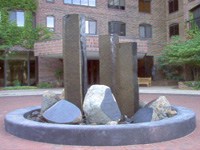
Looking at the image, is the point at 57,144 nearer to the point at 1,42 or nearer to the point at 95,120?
the point at 95,120

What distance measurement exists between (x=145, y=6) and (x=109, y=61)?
23037 millimetres

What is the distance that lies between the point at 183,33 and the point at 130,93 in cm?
2164

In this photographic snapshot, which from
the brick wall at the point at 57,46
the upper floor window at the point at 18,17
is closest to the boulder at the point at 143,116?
the brick wall at the point at 57,46

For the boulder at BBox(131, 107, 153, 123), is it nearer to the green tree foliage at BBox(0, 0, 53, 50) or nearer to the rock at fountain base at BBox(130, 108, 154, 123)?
the rock at fountain base at BBox(130, 108, 154, 123)

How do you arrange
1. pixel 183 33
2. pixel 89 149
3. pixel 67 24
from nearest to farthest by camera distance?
pixel 89 149
pixel 67 24
pixel 183 33

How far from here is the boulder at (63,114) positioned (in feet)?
16.5

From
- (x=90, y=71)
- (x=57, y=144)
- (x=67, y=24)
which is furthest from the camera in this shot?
(x=90, y=71)

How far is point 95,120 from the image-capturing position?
5035 mm

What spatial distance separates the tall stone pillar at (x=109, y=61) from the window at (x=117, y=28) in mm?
19404

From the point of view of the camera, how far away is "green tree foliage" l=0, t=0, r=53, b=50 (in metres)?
21.0

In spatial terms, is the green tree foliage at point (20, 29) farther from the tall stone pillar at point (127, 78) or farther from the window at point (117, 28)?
the tall stone pillar at point (127, 78)

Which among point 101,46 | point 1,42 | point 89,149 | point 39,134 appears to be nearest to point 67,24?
point 101,46

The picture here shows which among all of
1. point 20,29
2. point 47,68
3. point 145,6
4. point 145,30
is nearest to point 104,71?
point 47,68

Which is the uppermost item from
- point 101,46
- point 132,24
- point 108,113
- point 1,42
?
point 132,24
